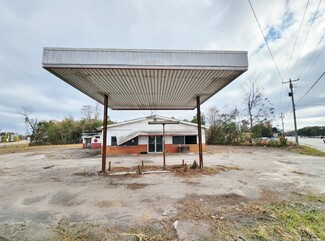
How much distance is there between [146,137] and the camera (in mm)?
18016

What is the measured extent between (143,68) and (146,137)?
43.1 feet

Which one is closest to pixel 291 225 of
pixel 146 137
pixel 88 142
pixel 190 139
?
pixel 190 139

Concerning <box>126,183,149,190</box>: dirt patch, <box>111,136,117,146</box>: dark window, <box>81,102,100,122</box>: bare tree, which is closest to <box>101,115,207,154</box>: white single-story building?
<box>111,136,117,146</box>: dark window

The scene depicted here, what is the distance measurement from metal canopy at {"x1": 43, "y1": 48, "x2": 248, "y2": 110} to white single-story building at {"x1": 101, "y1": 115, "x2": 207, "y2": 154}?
10295mm

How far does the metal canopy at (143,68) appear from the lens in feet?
16.8

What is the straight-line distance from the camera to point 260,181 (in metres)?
6.85

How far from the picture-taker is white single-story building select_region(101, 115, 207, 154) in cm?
1762

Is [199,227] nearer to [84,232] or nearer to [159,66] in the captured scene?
[84,232]

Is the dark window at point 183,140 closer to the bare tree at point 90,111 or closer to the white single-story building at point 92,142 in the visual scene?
the white single-story building at point 92,142

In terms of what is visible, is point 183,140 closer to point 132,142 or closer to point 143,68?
point 132,142

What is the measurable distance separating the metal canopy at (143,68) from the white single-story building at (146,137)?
10.3 m

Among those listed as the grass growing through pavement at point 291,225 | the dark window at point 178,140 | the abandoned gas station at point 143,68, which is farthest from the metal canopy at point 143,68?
the dark window at point 178,140

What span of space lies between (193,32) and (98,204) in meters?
7.24

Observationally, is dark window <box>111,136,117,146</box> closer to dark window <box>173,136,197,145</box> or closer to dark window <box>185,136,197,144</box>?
dark window <box>173,136,197,145</box>
